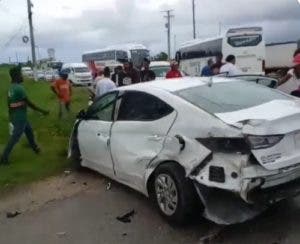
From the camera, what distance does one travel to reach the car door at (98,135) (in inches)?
301

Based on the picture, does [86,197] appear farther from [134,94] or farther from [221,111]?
[221,111]

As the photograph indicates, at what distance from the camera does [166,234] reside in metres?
5.95

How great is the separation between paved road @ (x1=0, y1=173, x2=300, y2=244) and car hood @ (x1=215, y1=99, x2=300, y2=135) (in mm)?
1050

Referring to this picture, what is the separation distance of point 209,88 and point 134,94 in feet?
3.38

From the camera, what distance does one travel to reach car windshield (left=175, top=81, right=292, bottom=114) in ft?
20.2

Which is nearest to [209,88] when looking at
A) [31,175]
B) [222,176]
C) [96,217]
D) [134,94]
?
[134,94]

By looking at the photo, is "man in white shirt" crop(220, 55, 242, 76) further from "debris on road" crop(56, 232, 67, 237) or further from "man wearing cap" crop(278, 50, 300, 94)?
"debris on road" crop(56, 232, 67, 237)

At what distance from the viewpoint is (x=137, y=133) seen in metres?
6.81

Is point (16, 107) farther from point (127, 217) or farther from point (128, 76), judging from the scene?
point (128, 76)

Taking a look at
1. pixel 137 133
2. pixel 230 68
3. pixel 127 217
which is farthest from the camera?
pixel 230 68

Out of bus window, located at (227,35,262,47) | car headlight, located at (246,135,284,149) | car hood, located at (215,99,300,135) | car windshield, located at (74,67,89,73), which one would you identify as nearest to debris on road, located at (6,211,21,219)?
car hood, located at (215,99,300,135)

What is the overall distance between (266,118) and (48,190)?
389 centimetres

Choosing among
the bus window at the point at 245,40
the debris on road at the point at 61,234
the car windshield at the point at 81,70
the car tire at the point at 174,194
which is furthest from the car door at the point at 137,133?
the car windshield at the point at 81,70

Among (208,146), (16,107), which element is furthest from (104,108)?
(208,146)
